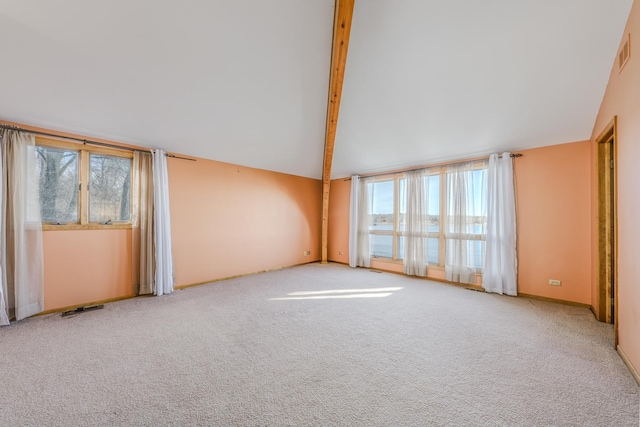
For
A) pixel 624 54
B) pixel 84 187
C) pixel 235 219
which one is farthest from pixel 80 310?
pixel 624 54

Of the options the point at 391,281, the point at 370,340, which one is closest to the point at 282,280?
the point at 391,281

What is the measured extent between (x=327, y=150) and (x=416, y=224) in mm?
2414

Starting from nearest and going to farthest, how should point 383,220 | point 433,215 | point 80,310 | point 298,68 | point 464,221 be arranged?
point 80,310, point 298,68, point 464,221, point 433,215, point 383,220

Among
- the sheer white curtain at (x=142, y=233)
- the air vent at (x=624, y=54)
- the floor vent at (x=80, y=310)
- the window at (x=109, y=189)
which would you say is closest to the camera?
the air vent at (x=624, y=54)

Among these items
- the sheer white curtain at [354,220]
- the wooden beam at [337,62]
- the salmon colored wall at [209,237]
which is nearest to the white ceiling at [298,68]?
the wooden beam at [337,62]

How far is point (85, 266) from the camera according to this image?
131 inches

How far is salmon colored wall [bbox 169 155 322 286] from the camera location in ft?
14.0

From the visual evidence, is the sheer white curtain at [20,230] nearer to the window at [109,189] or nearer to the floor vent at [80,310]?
the floor vent at [80,310]

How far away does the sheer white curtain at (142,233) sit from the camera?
12.1 feet

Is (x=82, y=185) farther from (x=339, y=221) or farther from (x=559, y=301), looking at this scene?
(x=559, y=301)

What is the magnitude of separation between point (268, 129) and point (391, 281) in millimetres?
3648

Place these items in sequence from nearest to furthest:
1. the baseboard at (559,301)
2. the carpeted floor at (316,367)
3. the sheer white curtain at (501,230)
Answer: the carpeted floor at (316,367)
the baseboard at (559,301)
the sheer white curtain at (501,230)

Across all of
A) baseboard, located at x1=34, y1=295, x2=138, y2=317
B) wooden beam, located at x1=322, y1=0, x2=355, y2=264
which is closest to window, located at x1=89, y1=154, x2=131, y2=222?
baseboard, located at x1=34, y1=295, x2=138, y2=317

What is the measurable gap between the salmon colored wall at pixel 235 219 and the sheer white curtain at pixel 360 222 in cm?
121
